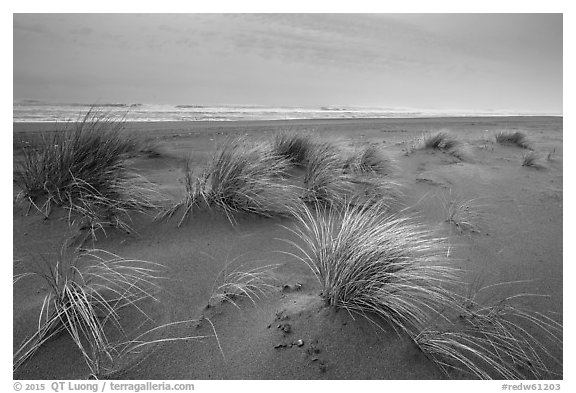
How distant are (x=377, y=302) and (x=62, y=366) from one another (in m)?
1.84

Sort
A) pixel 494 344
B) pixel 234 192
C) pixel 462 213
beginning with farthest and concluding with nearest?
pixel 462 213
pixel 234 192
pixel 494 344

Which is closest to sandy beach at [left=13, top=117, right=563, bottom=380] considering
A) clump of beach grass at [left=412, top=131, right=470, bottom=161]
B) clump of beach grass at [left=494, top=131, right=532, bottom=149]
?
clump of beach grass at [left=412, top=131, right=470, bottom=161]

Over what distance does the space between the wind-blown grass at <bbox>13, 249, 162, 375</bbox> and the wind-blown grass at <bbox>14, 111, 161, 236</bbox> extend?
55cm

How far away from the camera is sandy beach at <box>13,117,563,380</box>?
1.95 metres

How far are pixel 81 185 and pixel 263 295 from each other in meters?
2.14

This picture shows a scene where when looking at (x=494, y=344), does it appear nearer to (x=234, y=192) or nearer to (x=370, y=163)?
(x=234, y=192)

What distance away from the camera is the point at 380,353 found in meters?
2.02

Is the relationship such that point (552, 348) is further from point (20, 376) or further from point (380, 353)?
point (20, 376)

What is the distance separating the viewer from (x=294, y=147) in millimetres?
5699

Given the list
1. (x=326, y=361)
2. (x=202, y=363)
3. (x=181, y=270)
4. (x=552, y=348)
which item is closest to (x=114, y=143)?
(x=181, y=270)

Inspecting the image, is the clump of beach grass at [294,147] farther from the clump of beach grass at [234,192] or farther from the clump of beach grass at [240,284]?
the clump of beach grass at [240,284]

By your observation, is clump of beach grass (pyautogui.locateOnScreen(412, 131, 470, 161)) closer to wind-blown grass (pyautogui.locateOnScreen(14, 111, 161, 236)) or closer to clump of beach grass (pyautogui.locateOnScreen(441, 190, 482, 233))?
clump of beach grass (pyautogui.locateOnScreen(441, 190, 482, 233))

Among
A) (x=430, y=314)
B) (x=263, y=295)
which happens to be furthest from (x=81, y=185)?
(x=430, y=314)

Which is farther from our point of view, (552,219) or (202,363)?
(552,219)
